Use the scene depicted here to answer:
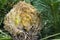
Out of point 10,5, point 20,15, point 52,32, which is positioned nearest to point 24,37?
point 20,15

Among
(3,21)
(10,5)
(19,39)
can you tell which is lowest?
(19,39)

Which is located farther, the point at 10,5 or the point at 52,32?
the point at 10,5

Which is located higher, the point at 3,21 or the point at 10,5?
the point at 10,5

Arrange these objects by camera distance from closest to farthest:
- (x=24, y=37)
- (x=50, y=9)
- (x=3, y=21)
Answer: (x=24, y=37), (x=50, y=9), (x=3, y=21)

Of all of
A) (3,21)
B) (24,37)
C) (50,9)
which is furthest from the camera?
(3,21)

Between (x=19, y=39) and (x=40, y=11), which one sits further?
(x=40, y=11)

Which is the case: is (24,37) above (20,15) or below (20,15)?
below

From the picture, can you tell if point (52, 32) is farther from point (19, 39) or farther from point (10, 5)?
point (10, 5)

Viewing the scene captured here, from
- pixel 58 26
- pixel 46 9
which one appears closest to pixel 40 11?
pixel 46 9

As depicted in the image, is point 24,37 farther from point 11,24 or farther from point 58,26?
point 58,26

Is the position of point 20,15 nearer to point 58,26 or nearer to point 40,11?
point 40,11
